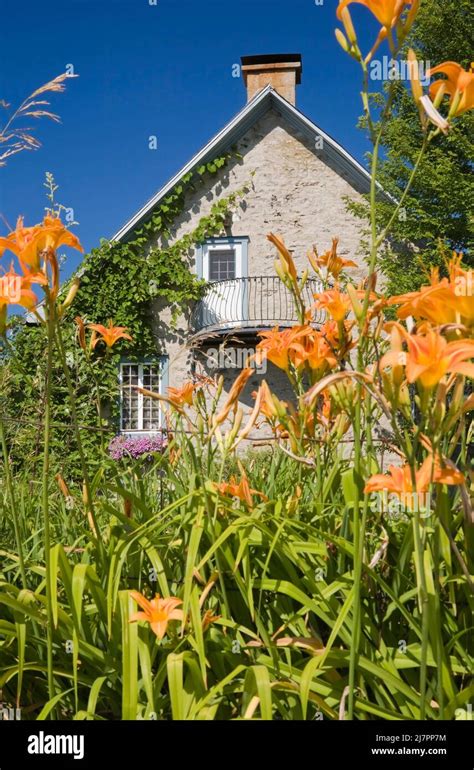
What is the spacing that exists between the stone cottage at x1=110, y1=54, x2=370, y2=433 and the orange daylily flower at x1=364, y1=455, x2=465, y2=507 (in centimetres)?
889

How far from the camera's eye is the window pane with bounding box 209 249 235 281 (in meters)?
10.6

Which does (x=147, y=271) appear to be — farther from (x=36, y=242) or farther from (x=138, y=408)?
(x=36, y=242)

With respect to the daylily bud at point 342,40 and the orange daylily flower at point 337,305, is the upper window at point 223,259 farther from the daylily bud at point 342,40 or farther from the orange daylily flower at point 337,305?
the daylily bud at point 342,40

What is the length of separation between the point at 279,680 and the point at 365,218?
384 inches

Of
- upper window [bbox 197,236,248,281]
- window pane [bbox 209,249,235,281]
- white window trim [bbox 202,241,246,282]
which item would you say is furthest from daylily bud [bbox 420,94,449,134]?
window pane [bbox 209,249,235,281]

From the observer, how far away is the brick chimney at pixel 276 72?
10.8 meters

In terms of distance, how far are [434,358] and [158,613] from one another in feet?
1.77

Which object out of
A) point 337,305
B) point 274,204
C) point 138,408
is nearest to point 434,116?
point 337,305

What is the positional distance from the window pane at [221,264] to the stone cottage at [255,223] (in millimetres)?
16

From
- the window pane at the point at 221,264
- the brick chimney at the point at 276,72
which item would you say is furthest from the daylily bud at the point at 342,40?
the brick chimney at the point at 276,72

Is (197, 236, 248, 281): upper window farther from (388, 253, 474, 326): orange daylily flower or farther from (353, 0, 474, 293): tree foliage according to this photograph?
(388, 253, 474, 326): orange daylily flower

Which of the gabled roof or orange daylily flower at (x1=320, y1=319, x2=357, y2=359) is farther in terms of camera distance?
the gabled roof

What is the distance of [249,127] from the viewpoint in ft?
34.1

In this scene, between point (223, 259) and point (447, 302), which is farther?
point (223, 259)
